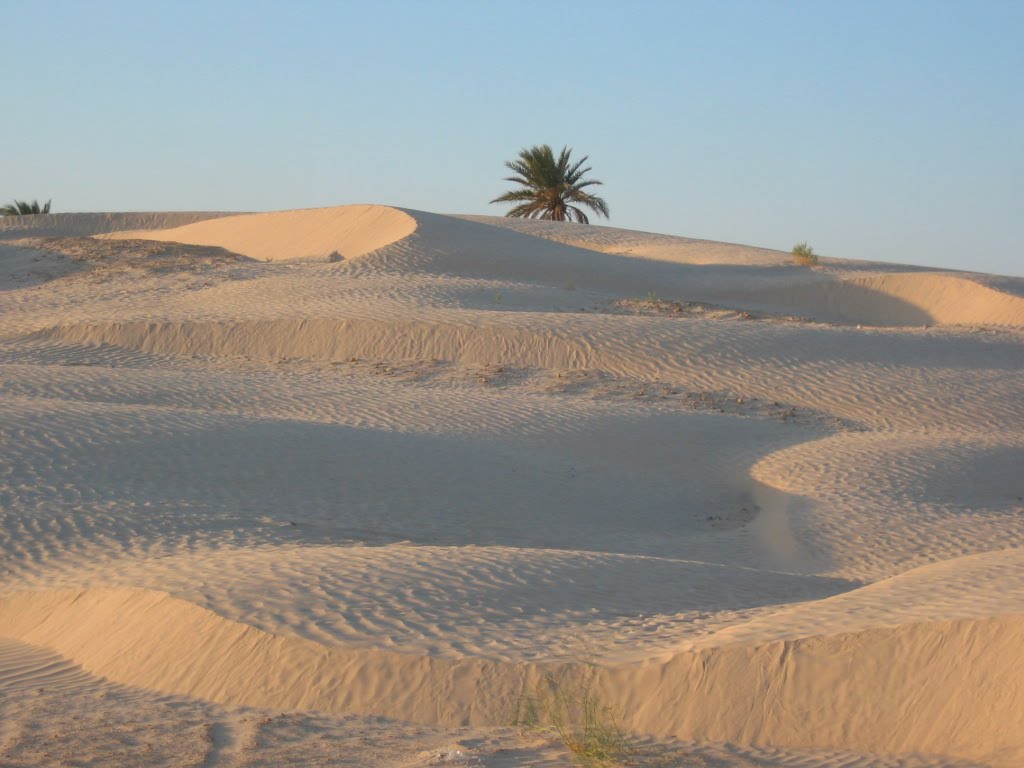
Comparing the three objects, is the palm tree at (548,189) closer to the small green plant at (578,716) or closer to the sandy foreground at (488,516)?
the sandy foreground at (488,516)

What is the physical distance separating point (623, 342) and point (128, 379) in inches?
299

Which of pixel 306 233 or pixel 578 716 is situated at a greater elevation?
pixel 306 233

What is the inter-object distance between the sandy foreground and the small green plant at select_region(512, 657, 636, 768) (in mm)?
84

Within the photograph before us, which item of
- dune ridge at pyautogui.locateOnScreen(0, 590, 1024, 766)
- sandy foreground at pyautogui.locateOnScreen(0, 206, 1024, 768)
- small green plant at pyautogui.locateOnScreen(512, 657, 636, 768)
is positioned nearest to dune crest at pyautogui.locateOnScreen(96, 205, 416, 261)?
sandy foreground at pyautogui.locateOnScreen(0, 206, 1024, 768)

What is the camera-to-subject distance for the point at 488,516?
11.7 metres

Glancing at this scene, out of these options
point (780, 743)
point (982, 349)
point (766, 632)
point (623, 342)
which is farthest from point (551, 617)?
point (982, 349)

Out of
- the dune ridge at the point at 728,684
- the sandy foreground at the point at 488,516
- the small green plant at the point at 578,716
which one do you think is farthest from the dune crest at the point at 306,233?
the small green plant at the point at 578,716

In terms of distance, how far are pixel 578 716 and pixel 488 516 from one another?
19.1 feet

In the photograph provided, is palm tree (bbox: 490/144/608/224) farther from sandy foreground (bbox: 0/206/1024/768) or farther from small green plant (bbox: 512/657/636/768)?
small green plant (bbox: 512/657/636/768)

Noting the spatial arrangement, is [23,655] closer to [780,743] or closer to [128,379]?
[780,743]

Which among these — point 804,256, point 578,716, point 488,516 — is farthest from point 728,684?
point 804,256

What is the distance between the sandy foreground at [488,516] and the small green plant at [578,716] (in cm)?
8

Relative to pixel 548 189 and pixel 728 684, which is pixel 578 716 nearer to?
pixel 728 684

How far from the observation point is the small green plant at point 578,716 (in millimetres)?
5277
